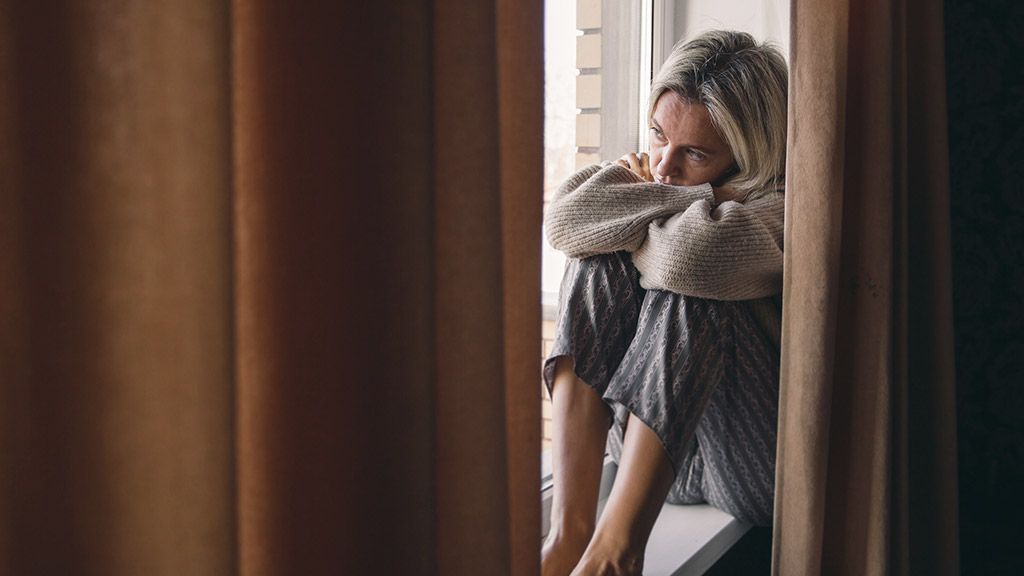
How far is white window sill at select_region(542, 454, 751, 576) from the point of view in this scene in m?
1.20

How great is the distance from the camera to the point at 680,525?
4.42ft

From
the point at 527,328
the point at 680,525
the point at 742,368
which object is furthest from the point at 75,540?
the point at 680,525

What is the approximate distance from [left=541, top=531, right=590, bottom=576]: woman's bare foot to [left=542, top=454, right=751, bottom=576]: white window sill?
230 mm

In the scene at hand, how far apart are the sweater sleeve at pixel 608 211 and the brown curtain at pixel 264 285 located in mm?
669

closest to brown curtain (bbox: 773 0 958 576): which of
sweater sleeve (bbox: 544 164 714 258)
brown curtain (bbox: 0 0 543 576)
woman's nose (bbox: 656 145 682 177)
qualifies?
sweater sleeve (bbox: 544 164 714 258)

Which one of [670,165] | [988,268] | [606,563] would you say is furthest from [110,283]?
[988,268]

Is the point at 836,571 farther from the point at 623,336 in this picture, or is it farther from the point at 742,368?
the point at 623,336

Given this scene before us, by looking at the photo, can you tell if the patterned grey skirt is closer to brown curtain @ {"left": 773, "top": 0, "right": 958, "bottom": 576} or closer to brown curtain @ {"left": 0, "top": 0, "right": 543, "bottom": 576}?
brown curtain @ {"left": 773, "top": 0, "right": 958, "bottom": 576}

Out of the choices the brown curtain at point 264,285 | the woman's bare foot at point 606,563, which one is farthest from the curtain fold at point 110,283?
the woman's bare foot at point 606,563

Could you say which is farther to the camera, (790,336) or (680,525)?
(680,525)

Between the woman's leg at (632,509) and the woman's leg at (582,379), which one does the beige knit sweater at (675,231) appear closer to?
the woman's leg at (582,379)

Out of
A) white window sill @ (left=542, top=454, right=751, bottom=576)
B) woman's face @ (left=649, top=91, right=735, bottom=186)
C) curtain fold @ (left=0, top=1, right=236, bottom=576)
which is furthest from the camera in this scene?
woman's face @ (left=649, top=91, right=735, bottom=186)

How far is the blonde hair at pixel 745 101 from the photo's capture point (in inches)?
50.7

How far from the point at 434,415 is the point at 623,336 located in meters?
0.78
